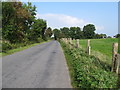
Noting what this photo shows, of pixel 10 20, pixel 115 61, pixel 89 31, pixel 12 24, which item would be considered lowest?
pixel 115 61

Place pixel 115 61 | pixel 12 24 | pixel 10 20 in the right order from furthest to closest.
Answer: pixel 12 24 → pixel 10 20 → pixel 115 61

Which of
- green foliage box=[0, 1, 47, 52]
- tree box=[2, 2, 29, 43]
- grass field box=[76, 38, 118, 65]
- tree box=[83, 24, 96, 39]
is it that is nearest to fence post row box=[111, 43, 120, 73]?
grass field box=[76, 38, 118, 65]

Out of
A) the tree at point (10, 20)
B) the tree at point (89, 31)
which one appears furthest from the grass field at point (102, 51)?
the tree at point (89, 31)

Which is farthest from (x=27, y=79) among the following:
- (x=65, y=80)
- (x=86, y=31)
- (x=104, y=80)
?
(x=86, y=31)

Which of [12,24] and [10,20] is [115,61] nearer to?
[10,20]

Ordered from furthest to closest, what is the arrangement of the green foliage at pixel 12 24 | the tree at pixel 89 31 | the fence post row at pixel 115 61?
the tree at pixel 89 31 → the green foliage at pixel 12 24 → the fence post row at pixel 115 61

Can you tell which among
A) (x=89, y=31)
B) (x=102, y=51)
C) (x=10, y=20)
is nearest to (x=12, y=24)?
(x=10, y=20)

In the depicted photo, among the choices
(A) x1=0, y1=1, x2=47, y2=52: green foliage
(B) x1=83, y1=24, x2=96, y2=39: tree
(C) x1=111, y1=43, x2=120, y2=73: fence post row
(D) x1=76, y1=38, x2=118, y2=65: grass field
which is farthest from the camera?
(B) x1=83, y1=24, x2=96, y2=39: tree

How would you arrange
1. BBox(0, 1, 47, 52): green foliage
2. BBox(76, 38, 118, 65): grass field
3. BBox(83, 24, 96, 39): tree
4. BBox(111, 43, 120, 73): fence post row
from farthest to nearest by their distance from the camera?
1. BBox(83, 24, 96, 39): tree
2. BBox(0, 1, 47, 52): green foliage
3. BBox(76, 38, 118, 65): grass field
4. BBox(111, 43, 120, 73): fence post row

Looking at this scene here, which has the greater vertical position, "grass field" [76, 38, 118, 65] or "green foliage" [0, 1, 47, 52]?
"green foliage" [0, 1, 47, 52]

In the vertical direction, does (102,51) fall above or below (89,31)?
below

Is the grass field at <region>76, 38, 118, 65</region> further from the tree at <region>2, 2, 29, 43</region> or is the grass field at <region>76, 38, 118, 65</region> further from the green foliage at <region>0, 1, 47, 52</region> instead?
the tree at <region>2, 2, 29, 43</region>

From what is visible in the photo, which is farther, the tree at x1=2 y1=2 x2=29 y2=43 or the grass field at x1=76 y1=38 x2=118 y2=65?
the tree at x1=2 y1=2 x2=29 y2=43

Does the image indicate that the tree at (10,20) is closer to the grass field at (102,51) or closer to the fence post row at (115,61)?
the grass field at (102,51)
